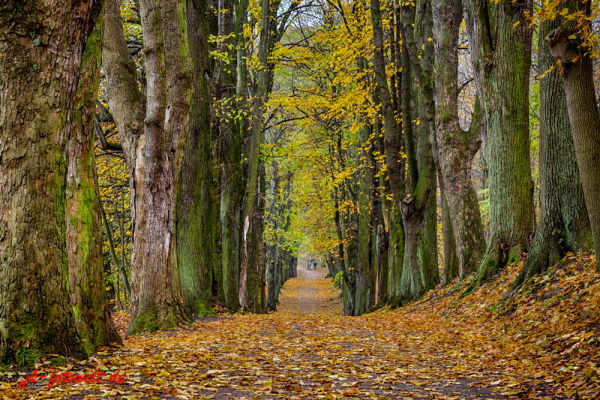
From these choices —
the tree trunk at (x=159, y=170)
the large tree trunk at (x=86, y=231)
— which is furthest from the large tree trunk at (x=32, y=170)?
the tree trunk at (x=159, y=170)

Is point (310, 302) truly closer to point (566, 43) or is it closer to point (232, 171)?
point (232, 171)

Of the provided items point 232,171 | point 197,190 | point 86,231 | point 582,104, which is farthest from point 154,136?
point 232,171

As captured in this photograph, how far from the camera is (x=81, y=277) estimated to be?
5.80m

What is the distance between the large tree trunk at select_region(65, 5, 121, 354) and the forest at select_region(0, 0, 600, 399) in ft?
0.08

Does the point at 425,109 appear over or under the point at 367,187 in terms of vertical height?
over

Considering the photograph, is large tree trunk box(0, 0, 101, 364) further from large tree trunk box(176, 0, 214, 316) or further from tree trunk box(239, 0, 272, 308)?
tree trunk box(239, 0, 272, 308)

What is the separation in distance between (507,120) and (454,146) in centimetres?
182

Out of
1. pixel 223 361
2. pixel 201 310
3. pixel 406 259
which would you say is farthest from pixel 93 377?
pixel 406 259

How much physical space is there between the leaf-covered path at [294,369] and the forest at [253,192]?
53 mm

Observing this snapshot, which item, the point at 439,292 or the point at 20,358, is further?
the point at 439,292

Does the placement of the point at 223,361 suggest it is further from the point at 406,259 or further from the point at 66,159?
the point at 406,259

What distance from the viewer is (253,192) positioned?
14.3 metres

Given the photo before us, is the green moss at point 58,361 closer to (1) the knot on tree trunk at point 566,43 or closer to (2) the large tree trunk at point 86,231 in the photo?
(2) the large tree trunk at point 86,231

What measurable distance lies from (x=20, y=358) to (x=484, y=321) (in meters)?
6.63
